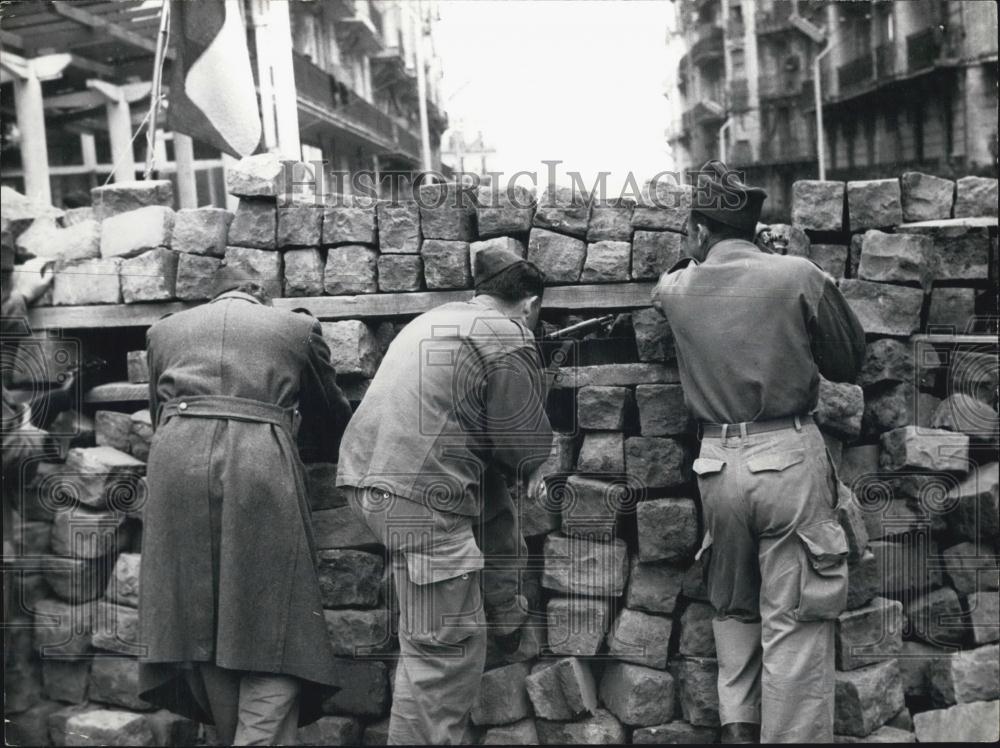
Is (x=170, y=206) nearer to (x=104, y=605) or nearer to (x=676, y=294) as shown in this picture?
(x=104, y=605)

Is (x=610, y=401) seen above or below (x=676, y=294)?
below

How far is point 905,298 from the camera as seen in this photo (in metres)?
3.95

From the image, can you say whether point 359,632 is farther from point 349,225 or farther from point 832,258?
point 832,258

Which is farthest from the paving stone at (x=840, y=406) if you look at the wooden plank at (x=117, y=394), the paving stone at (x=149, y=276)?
the wooden plank at (x=117, y=394)

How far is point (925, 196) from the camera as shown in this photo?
13.2 ft

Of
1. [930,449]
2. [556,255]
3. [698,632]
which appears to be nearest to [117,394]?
[556,255]

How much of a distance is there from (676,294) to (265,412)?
1563 mm

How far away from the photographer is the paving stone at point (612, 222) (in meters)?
3.98

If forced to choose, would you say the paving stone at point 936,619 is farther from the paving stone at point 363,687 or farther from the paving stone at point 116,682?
the paving stone at point 116,682

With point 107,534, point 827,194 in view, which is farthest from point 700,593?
point 107,534

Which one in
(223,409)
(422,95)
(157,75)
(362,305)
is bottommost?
(223,409)

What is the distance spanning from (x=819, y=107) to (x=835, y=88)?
170mm

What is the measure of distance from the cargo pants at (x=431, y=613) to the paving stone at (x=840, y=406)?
1.54m

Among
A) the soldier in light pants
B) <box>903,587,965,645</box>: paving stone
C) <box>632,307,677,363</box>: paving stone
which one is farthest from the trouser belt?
<box>903,587,965,645</box>: paving stone
